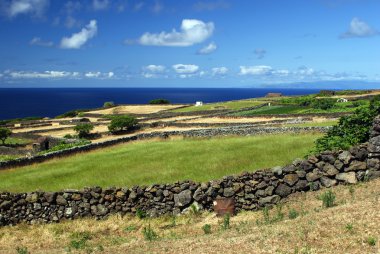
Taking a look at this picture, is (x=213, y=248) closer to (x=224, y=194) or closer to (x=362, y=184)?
(x=224, y=194)

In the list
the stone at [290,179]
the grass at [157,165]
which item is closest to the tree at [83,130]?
the grass at [157,165]

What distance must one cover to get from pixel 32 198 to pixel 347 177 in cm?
1428

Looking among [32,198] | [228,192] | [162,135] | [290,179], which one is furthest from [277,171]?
[162,135]

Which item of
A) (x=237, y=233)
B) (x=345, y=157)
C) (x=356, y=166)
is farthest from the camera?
(x=345, y=157)

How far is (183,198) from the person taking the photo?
19.1 metres

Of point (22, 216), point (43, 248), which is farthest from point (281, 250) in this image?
point (22, 216)

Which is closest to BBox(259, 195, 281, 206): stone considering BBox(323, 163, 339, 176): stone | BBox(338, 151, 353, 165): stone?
BBox(323, 163, 339, 176): stone

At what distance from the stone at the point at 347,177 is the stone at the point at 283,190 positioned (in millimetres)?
2088

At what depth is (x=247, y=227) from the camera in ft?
48.5

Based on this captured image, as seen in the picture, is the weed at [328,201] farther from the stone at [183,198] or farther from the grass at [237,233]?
the stone at [183,198]

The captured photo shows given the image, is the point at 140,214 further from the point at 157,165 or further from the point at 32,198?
the point at 157,165

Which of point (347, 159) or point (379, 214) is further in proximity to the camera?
point (347, 159)

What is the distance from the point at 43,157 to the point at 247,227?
86.3 feet

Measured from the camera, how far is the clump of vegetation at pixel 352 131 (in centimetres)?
2023
